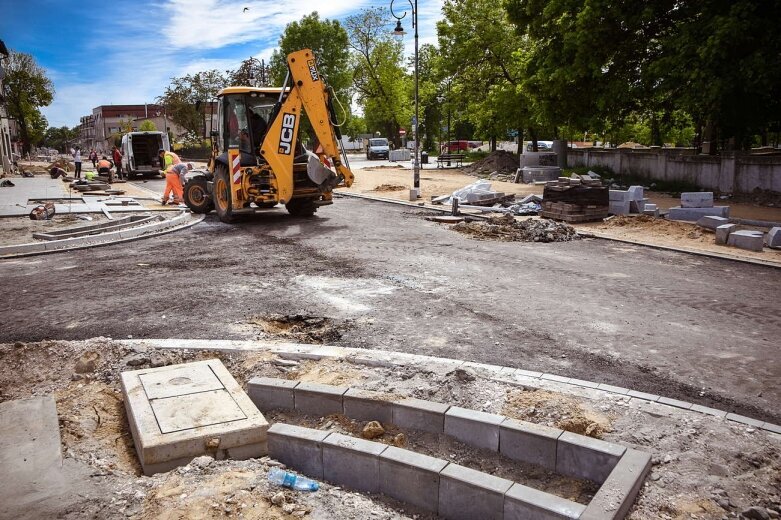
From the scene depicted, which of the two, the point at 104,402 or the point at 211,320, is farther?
the point at 211,320

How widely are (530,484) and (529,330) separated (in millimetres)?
2893

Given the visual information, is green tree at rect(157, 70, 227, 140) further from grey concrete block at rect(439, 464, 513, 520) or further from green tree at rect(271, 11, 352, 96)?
grey concrete block at rect(439, 464, 513, 520)

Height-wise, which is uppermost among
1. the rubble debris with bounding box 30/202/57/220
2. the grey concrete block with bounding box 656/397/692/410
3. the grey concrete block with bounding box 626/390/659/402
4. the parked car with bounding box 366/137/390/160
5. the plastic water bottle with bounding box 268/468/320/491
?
the parked car with bounding box 366/137/390/160

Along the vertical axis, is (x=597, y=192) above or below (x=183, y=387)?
above

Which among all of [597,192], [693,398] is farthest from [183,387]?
[597,192]

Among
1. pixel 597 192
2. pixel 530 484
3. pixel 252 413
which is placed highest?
pixel 597 192

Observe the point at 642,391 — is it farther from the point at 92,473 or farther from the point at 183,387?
the point at 92,473

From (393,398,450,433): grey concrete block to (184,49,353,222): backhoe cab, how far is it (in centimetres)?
974

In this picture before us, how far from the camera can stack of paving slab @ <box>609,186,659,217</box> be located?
1480 centimetres

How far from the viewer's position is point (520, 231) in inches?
496

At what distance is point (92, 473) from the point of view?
3.59 meters

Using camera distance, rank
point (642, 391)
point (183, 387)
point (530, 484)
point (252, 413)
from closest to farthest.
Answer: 1. point (530, 484)
2. point (252, 413)
3. point (183, 387)
4. point (642, 391)

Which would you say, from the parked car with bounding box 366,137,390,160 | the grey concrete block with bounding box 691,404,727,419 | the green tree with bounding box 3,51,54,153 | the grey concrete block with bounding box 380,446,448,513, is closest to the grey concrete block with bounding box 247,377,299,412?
the grey concrete block with bounding box 380,446,448,513

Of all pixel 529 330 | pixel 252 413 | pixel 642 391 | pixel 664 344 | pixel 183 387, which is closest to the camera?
pixel 252 413
